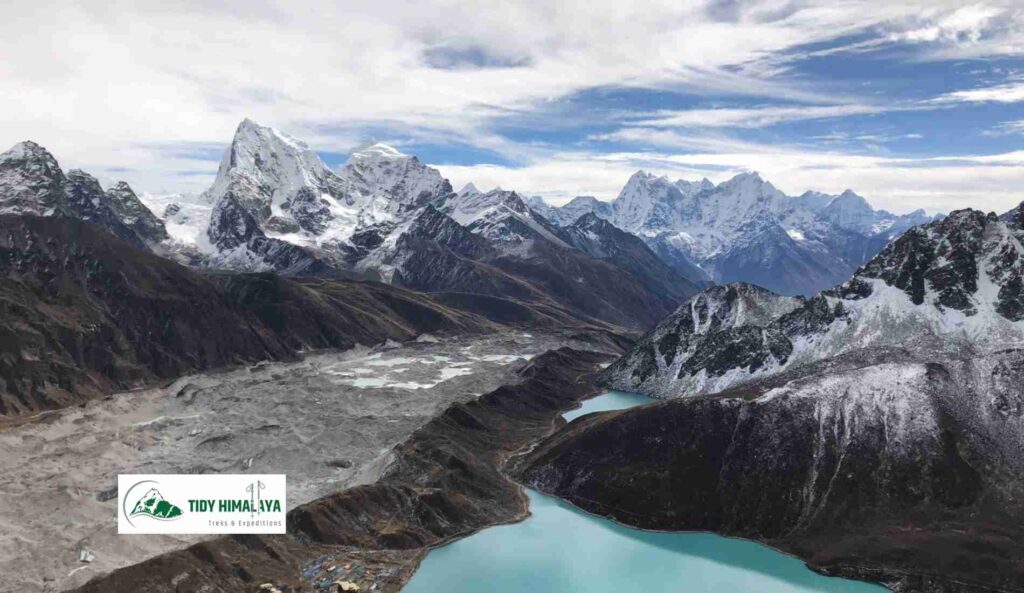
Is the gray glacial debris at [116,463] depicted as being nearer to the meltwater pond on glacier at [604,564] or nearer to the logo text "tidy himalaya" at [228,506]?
the logo text "tidy himalaya" at [228,506]

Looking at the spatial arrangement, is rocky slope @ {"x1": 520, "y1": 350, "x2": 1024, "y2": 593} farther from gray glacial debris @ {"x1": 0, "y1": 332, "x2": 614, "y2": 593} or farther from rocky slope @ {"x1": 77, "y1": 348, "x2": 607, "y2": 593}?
gray glacial debris @ {"x1": 0, "y1": 332, "x2": 614, "y2": 593}

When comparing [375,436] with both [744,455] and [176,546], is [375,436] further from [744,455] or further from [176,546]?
[744,455]

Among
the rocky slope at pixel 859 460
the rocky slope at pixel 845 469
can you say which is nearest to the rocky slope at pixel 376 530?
the rocky slope at pixel 845 469

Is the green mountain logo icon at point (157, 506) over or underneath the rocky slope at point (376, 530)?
over

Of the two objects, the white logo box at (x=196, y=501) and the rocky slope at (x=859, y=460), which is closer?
the white logo box at (x=196, y=501)

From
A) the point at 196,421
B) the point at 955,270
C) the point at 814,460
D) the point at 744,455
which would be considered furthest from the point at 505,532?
the point at 955,270

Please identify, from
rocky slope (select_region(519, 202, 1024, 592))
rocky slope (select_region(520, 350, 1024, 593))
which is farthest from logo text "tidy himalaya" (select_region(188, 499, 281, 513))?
rocky slope (select_region(519, 202, 1024, 592))
